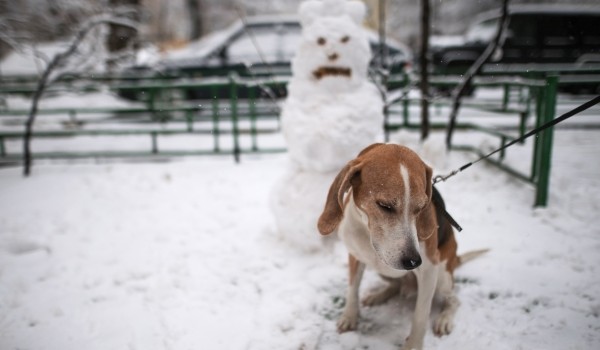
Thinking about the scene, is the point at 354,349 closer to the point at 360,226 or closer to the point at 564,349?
the point at 360,226

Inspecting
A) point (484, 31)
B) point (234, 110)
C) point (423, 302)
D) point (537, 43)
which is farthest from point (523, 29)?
point (423, 302)

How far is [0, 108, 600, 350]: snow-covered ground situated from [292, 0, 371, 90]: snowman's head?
1414 millimetres

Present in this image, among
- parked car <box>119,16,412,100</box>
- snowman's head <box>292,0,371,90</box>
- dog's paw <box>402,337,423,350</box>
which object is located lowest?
dog's paw <box>402,337,423,350</box>

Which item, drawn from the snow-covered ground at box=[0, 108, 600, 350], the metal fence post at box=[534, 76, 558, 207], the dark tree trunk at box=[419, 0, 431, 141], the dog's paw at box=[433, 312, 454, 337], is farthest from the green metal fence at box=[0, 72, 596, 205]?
the dog's paw at box=[433, 312, 454, 337]

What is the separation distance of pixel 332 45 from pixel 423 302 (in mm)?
1960

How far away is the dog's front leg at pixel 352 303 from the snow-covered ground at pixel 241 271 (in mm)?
66

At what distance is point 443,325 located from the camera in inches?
77.7

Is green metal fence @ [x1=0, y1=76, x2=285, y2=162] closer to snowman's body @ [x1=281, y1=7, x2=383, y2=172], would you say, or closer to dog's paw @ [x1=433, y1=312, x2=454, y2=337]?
snowman's body @ [x1=281, y1=7, x2=383, y2=172]

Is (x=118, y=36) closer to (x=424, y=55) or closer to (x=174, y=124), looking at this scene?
(x=174, y=124)

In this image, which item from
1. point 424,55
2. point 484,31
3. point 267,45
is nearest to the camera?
point 424,55

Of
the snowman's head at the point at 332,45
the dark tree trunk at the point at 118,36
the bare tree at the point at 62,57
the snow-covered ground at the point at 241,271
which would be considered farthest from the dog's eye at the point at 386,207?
the dark tree trunk at the point at 118,36

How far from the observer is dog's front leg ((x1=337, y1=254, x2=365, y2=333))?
2.03m

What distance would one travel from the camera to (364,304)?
227 cm

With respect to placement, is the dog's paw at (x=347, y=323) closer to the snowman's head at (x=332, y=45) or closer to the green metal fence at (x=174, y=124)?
the snowman's head at (x=332, y=45)
